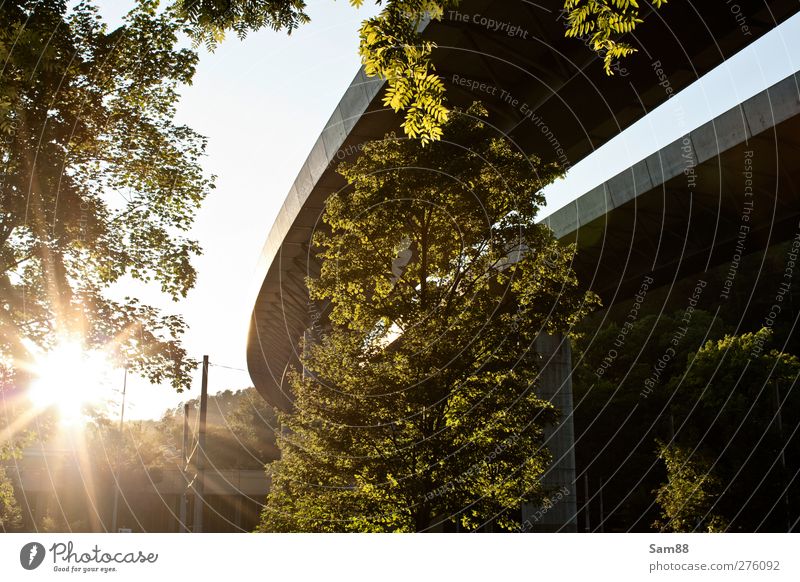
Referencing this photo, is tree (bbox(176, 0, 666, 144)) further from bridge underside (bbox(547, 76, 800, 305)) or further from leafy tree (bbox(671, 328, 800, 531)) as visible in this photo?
leafy tree (bbox(671, 328, 800, 531))

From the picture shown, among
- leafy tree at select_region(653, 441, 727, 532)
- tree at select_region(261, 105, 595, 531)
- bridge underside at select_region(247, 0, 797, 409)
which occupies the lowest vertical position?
leafy tree at select_region(653, 441, 727, 532)

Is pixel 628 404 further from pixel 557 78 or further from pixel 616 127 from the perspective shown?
pixel 557 78

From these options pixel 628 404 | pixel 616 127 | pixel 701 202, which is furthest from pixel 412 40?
pixel 628 404

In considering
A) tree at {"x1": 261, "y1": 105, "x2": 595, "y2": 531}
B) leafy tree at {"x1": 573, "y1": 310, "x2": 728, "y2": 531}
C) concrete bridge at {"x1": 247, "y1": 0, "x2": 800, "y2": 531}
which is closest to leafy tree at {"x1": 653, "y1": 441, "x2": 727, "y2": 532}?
concrete bridge at {"x1": 247, "y1": 0, "x2": 800, "y2": 531}

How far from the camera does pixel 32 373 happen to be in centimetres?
1377

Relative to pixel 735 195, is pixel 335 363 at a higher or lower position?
lower

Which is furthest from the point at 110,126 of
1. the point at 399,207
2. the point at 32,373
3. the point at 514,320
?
the point at 514,320
